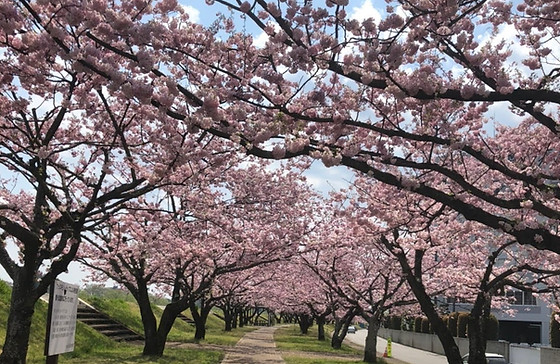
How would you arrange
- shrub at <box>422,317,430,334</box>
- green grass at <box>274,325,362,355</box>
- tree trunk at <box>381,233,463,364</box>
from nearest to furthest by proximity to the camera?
1. tree trunk at <box>381,233,463,364</box>
2. green grass at <box>274,325,362,355</box>
3. shrub at <box>422,317,430,334</box>

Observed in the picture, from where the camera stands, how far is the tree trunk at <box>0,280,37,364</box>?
318 inches

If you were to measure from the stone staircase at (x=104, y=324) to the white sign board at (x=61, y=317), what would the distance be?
12.2m

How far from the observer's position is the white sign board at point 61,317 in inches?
306

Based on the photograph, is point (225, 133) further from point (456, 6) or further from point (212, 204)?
point (212, 204)

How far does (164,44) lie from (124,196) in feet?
9.31

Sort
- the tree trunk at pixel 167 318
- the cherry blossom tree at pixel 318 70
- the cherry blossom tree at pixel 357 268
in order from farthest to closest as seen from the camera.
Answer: the cherry blossom tree at pixel 357 268 → the tree trunk at pixel 167 318 → the cherry blossom tree at pixel 318 70

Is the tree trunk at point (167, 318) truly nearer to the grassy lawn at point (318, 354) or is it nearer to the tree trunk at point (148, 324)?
the tree trunk at point (148, 324)

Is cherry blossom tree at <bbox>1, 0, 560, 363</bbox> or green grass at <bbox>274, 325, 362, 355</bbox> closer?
cherry blossom tree at <bbox>1, 0, 560, 363</bbox>

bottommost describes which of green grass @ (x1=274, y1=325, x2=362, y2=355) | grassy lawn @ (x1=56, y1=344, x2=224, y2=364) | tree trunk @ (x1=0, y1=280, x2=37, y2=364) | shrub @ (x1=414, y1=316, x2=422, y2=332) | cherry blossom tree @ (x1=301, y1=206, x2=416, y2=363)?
green grass @ (x1=274, y1=325, x2=362, y2=355)

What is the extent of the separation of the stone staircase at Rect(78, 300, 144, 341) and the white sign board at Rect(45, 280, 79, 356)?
12.2 m

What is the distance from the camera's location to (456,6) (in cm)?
557

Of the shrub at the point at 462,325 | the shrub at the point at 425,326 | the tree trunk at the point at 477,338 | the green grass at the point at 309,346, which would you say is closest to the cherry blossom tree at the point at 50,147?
the tree trunk at the point at 477,338

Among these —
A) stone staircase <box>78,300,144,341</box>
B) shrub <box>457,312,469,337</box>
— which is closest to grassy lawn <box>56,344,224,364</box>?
stone staircase <box>78,300,144,341</box>

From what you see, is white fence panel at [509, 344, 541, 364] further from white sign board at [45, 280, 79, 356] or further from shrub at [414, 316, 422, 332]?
white sign board at [45, 280, 79, 356]
